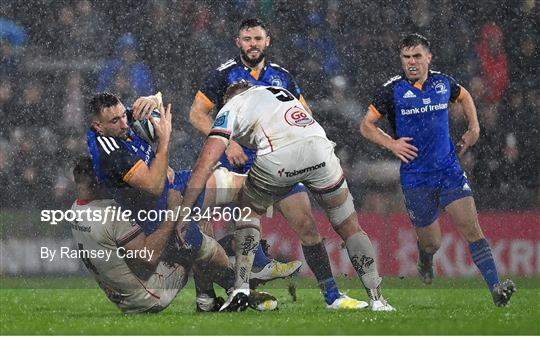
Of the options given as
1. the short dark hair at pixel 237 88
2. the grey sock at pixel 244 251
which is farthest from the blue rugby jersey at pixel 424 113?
the grey sock at pixel 244 251

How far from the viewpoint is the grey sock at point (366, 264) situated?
9094mm

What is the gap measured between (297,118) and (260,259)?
1167mm

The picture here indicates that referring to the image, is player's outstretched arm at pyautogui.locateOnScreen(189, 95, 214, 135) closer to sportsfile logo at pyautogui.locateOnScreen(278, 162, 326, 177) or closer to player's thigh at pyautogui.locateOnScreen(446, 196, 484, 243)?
sportsfile logo at pyautogui.locateOnScreen(278, 162, 326, 177)

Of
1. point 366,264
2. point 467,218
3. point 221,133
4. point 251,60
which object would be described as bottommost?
point 366,264

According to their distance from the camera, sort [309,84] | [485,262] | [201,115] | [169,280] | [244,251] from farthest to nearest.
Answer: [309,84]
[201,115]
[485,262]
[169,280]
[244,251]

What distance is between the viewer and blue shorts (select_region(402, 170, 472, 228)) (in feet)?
32.2

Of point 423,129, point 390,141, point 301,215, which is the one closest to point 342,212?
point 301,215

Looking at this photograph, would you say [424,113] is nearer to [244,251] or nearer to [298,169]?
[298,169]

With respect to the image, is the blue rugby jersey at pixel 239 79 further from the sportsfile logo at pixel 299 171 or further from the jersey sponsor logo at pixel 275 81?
the sportsfile logo at pixel 299 171

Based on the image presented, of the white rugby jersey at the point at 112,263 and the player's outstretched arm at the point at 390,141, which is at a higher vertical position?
the player's outstretched arm at the point at 390,141

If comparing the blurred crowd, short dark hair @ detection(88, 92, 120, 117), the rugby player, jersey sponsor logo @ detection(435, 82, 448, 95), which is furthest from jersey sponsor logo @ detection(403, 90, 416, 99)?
the blurred crowd

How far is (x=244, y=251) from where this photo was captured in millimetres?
9211

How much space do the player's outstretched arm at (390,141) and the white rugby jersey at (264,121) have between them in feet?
2.95

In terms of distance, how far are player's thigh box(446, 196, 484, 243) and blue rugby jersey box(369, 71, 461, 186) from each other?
0.33 meters
